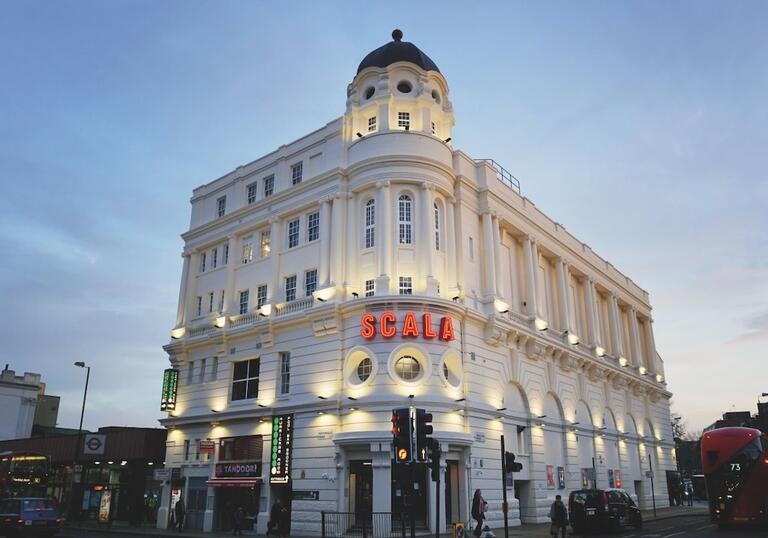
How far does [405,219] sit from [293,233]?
8.68 m

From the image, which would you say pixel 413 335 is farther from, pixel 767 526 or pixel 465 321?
pixel 767 526

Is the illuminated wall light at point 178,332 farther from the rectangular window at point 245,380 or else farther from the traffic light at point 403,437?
the traffic light at point 403,437

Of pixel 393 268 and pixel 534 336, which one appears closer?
pixel 393 268

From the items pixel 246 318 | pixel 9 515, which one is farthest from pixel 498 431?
pixel 9 515

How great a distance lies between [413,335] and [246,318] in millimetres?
13530

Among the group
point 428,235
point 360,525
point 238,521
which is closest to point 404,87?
point 428,235

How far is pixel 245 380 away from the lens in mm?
39281

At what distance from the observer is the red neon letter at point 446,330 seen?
32.6 m

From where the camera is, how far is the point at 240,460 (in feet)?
121

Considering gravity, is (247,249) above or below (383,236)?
above

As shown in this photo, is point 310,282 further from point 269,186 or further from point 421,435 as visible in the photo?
point 421,435

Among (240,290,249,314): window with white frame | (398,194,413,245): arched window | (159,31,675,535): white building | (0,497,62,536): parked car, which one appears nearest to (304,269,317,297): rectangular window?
(159,31,675,535): white building

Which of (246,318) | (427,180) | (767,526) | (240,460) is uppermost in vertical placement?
(427,180)

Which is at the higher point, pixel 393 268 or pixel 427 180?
pixel 427 180
